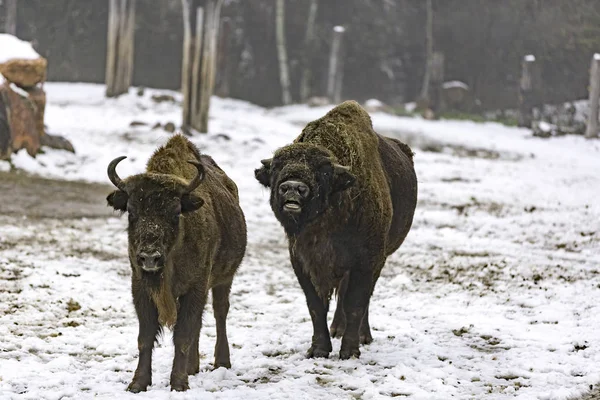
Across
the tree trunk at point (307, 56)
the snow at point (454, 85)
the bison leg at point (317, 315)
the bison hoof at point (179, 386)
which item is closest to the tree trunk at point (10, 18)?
the tree trunk at point (307, 56)

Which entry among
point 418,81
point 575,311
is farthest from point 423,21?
point 575,311

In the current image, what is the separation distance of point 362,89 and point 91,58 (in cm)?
989

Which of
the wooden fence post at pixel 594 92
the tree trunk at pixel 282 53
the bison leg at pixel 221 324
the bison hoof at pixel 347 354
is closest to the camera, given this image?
the bison leg at pixel 221 324

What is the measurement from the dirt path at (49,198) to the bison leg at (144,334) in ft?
22.5

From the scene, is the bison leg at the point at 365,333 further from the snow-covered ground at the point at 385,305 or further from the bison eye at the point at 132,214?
the bison eye at the point at 132,214

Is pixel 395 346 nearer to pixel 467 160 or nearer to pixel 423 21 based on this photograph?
pixel 467 160

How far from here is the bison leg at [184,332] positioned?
568 centimetres

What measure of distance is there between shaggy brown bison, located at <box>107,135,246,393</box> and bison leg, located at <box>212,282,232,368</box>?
0.30 metres

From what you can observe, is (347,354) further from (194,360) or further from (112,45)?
(112,45)

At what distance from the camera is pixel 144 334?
5.71 m

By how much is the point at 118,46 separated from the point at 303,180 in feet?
62.9

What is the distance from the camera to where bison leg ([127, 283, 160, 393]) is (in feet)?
18.6

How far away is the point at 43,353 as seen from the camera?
260 inches

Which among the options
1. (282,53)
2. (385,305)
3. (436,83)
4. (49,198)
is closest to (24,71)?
(49,198)
